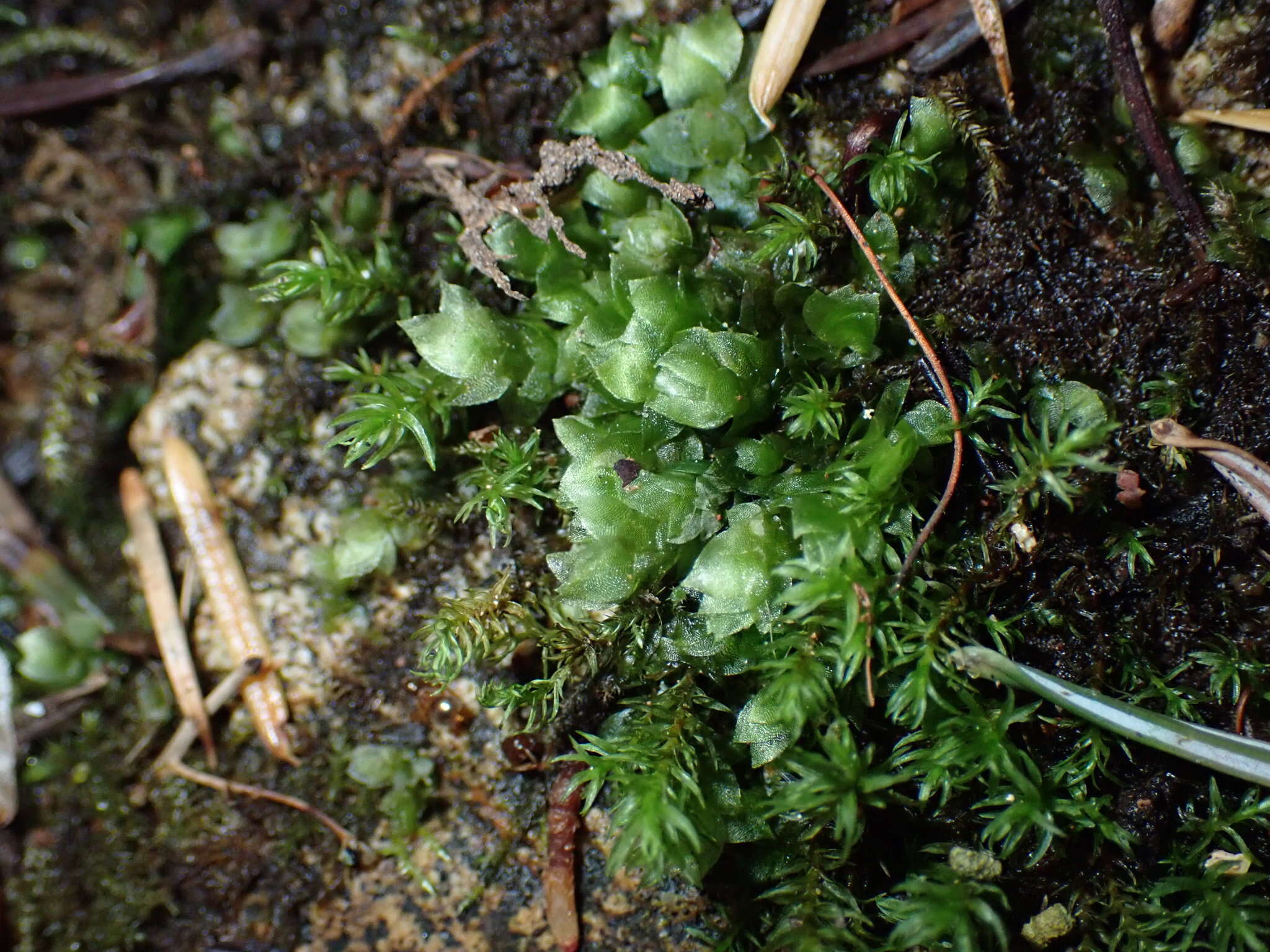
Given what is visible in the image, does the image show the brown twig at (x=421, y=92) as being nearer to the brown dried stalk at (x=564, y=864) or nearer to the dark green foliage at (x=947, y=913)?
the brown dried stalk at (x=564, y=864)

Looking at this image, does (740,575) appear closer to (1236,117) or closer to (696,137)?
(696,137)

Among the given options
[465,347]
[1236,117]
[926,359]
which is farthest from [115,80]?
[1236,117]

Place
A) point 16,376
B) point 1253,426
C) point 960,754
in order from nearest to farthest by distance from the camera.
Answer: point 960,754, point 1253,426, point 16,376

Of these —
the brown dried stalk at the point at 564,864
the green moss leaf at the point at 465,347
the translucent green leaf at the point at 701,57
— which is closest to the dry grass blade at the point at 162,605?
the brown dried stalk at the point at 564,864

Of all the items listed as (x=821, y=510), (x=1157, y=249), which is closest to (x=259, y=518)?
(x=821, y=510)

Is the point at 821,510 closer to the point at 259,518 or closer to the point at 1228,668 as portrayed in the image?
the point at 1228,668

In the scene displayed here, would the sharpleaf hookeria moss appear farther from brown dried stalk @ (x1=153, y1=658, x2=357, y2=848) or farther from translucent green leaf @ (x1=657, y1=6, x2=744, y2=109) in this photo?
Answer: brown dried stalk @ (x1=153, y1=658, x2=357, y2=848)
